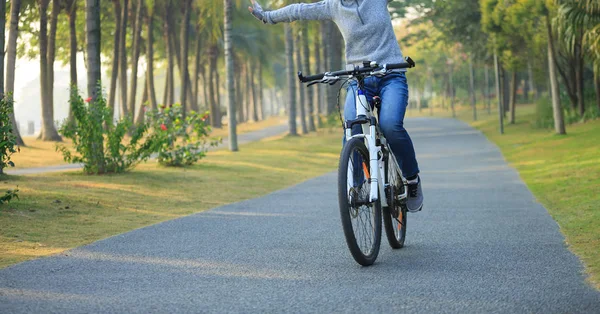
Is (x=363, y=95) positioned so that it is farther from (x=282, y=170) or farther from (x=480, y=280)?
(x=282, y=170)

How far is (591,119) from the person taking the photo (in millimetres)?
35500

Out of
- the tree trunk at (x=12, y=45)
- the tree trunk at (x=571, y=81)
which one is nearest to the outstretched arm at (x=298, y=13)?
the tree trunk at (x=12, y=45)

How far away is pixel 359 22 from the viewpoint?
7105mm

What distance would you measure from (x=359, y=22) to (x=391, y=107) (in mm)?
705

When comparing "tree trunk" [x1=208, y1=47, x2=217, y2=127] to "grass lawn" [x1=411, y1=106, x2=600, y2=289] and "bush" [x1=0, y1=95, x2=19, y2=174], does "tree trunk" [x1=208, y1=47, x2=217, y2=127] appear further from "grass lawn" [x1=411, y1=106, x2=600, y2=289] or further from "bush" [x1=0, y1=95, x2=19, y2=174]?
"bush" [x1=0, y1=95, x2=19, y2=174]

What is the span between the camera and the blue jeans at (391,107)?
6.94 m

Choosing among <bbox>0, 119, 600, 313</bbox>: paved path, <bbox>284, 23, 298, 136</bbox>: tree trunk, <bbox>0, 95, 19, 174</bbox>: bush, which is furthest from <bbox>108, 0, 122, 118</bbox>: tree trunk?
<bbox>0, 119, 600, 313</bbox>: paved path

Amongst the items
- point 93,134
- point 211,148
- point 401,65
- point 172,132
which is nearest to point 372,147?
point 401,65

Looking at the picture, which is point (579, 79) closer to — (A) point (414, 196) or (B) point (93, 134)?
(B) point (93, 134)

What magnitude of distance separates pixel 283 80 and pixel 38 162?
3216 inches

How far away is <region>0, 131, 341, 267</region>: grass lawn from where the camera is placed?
914 cm

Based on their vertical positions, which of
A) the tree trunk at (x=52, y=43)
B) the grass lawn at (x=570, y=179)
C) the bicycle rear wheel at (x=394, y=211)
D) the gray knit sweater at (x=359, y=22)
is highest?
the tree trunk at (x=52, y=43)

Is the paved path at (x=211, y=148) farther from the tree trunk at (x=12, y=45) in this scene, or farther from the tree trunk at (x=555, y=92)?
the tree trunk at (x=555, y=92)

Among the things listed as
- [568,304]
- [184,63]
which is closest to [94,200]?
[568,304]
